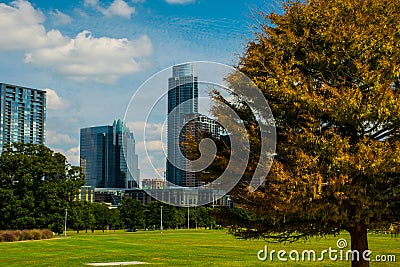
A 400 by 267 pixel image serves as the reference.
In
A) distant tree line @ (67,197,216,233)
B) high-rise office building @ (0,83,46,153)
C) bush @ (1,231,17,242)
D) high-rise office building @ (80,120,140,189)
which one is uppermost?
high-rise office building @ (0,83,46,153)

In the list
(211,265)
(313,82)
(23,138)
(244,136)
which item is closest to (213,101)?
(244,136)

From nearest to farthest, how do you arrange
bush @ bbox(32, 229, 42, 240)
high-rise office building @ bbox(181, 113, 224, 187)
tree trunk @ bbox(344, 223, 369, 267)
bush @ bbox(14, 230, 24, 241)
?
tree trunk @ bbox(344, 223, 369, 267)
high-rise office building @ bbox(181, 113, 224, 187)
bush @ bbox(14, 230, 24, 241)
bush @ bbox(32, 229, 42, 240)

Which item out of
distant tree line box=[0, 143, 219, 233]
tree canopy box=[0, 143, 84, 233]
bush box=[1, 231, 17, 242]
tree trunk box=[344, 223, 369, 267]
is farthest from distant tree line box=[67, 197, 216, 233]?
tree trunk box=[344, 223, 369, 267]

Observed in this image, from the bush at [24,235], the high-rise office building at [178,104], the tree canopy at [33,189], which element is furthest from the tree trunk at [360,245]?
the tree canopy at [33,189]

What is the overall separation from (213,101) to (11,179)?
201 feet

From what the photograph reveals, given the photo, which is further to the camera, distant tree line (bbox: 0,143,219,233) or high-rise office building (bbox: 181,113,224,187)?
distant tree line (bbox: 0,143,219,233)

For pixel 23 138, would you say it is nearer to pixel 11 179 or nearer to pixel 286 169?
pixel 11 179

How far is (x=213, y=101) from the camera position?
12.7m

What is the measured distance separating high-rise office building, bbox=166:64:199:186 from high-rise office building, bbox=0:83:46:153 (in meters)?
167

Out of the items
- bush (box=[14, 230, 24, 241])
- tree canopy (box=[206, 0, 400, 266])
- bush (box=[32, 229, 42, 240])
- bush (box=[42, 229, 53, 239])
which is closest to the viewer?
tree canopy (box=[206, 0, 400, 266])

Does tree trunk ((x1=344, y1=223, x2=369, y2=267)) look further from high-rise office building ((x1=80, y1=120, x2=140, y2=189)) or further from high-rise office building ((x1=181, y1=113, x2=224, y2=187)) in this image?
high-rise office building ((x1=80, y1=120, x2=140, y2=189))

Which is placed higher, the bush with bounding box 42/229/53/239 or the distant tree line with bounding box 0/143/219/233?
the distant tree line with bounding box 0/143/219/233

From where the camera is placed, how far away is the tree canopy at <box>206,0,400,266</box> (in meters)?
10.6

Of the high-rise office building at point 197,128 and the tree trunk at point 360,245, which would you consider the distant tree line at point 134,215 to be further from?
the tree trunk at point 360,245
